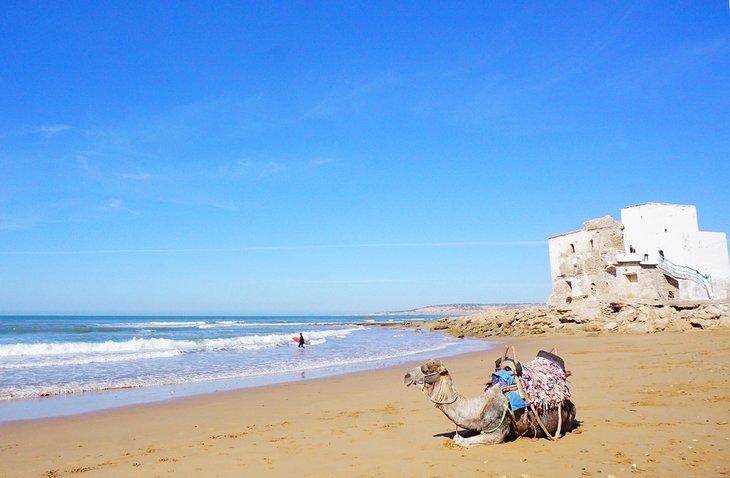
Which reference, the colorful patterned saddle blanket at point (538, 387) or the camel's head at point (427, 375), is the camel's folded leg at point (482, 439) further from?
the camel's head at point (427, 375)

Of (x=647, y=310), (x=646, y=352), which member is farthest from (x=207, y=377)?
(x=647, y=310)

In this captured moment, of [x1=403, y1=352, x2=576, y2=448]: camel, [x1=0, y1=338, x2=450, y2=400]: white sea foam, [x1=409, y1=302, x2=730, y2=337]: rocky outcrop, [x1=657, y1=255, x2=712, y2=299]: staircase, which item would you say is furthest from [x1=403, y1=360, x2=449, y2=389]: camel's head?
[x1=657, y1=255, x2=712, y2=299]: staircase

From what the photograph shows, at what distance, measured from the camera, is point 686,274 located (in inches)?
1196

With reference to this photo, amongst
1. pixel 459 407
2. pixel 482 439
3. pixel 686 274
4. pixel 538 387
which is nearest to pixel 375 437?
pixel 459 407

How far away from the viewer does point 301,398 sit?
10.3m

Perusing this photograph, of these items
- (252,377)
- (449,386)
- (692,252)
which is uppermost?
(692,252)

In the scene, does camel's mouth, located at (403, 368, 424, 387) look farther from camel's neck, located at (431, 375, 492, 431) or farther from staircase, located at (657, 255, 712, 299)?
staircase, located at (657, 255, 712, 299)

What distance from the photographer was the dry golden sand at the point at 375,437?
4.73m

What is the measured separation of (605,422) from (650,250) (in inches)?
1188

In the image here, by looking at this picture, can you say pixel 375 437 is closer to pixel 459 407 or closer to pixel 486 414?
pixel 459 407

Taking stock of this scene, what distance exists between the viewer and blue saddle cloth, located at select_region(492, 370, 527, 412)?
17.6ft

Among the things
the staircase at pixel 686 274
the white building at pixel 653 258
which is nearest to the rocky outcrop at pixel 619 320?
the white building at pixel 653 258

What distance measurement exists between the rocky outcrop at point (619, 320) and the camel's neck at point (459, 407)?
758 inches

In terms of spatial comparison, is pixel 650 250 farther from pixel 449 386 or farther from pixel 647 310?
pixel 449 386
